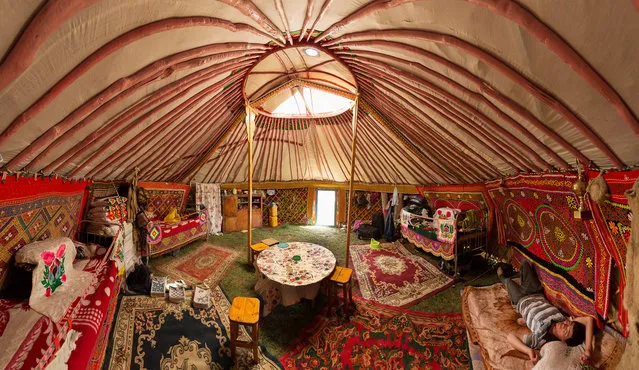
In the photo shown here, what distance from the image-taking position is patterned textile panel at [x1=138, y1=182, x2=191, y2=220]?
5312 millimetres

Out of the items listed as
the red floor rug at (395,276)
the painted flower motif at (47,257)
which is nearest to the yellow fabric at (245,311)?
the painted flower motif at (47,257)

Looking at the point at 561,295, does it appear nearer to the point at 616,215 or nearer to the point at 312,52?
the point at 616,215

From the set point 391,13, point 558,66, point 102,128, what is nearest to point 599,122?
point 558,66

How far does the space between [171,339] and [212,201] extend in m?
4.58

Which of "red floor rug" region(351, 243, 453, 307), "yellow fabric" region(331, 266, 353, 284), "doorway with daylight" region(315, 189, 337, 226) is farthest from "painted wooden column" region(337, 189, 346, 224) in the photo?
"yellow fabric" region(331, 266, 353, 284)

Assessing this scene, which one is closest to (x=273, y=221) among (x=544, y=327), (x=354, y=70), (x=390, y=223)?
(x=390, y=223)

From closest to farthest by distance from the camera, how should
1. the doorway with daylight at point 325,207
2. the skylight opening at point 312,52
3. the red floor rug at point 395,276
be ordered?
the skylight opening at point 312,52, the red floor rug at point 395,276, the doorway with daylight at point 325,207

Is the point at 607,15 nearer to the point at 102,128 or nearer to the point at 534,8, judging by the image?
the point at 534,8

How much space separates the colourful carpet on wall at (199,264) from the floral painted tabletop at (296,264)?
112 cm

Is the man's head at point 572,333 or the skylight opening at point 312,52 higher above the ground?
the skylight opening at point 312,52

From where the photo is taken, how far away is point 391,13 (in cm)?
167

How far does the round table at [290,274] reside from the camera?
3449mm

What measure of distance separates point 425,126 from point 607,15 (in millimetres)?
2315

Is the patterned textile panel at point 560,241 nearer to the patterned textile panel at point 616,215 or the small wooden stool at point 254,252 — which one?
the patterned textile panel at point 616,215
